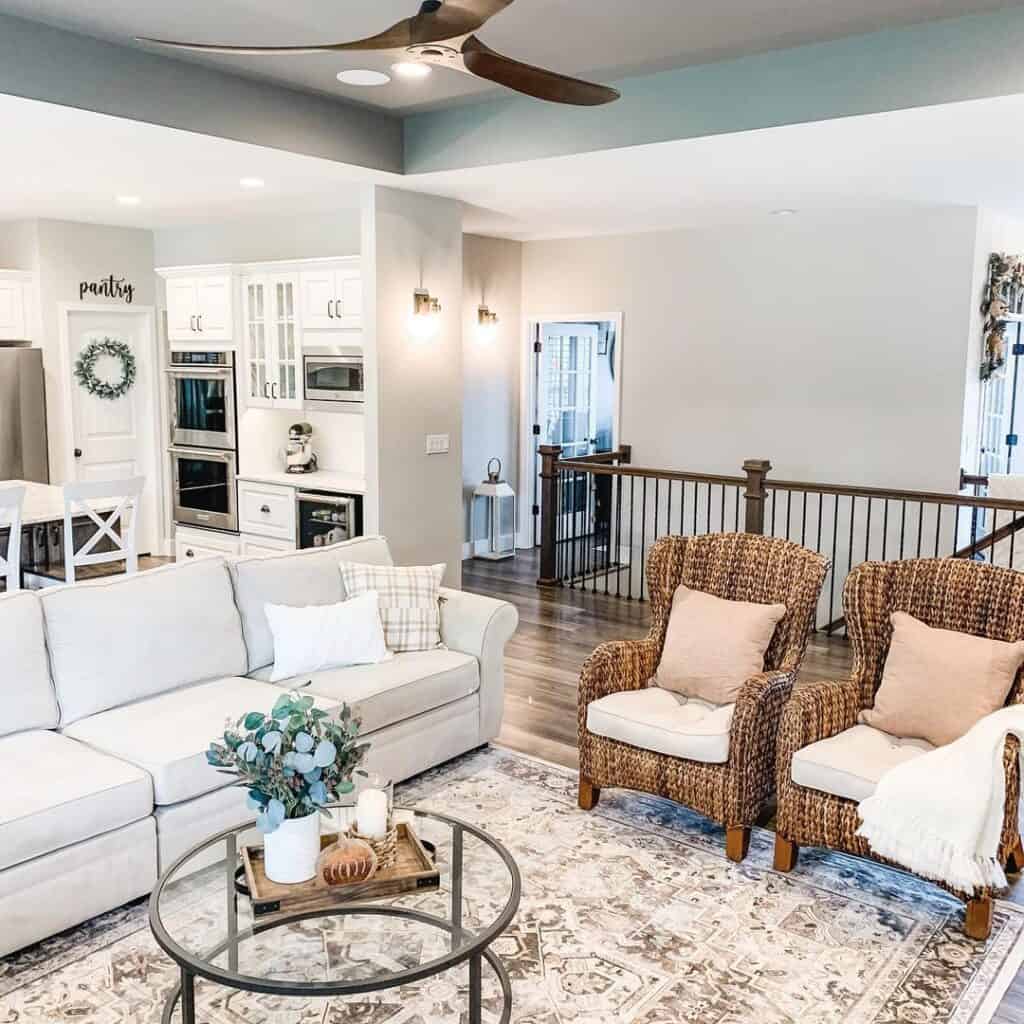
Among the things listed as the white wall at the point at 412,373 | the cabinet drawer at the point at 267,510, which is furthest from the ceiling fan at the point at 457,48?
the cabinet drawer at the point at 267,510

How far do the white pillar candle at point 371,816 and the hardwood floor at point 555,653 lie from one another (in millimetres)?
1659

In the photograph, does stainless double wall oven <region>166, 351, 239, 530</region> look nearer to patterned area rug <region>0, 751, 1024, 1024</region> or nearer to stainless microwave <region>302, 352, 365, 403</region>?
stainless microwave <region>302, 352, 365, 403</region>

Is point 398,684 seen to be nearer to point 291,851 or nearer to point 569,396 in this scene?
point 291,851

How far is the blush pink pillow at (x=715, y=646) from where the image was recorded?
3.63m

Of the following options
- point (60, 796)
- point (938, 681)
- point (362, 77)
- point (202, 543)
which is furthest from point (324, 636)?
point (202, 543)

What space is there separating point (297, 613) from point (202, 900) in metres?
1.68

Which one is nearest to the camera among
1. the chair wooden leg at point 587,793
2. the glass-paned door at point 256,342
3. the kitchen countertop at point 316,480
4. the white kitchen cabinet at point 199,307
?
the chair wooden leg at point 587,793

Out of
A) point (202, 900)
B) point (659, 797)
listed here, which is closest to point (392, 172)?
point (659, 797)

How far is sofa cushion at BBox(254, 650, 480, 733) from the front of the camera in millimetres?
3711

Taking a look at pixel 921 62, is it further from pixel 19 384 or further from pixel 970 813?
pixel 19 384

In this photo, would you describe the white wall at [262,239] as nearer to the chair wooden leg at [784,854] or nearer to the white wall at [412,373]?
the white wall at [412,373]

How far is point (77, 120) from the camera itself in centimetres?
424

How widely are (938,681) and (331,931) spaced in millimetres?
2052

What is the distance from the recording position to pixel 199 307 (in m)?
7.34
